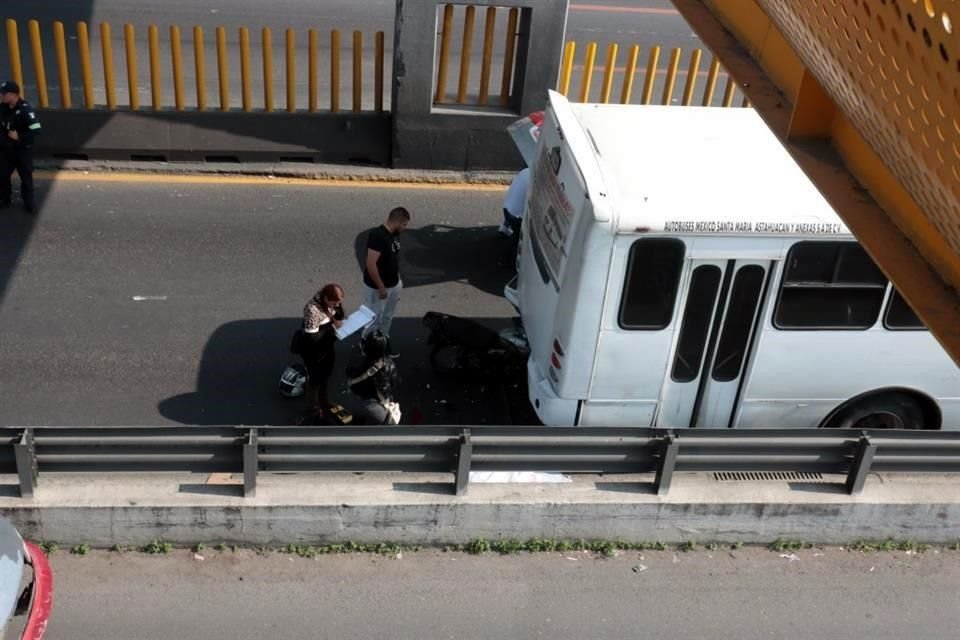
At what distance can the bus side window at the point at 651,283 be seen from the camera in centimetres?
783

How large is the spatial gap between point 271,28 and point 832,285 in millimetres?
13412

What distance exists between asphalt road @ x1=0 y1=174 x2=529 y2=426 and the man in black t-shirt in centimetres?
67

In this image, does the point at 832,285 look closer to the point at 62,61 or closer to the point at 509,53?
the point at 509,53

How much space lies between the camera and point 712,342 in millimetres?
8312

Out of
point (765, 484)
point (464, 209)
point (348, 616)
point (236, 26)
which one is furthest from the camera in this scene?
point (236, 26)

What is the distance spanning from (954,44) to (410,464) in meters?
5.87

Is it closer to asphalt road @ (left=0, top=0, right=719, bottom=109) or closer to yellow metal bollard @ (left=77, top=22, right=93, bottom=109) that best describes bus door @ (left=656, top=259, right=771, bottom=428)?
yellow metal bollard @ (left=77, top=22, right=93, bottom=109)

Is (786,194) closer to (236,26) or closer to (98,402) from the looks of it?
(98,402)

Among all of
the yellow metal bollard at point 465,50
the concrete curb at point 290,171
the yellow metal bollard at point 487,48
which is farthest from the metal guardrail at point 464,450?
the yellow metal bollard at point 465,50

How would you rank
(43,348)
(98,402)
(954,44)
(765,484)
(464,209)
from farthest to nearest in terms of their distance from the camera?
(464,209) → (43,348) → (98,402) → (765,484) → (954,44)

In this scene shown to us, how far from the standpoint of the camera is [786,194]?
8070mm

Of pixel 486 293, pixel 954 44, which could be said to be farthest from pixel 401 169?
pixel 954 44

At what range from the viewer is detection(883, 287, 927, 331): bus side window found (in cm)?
831

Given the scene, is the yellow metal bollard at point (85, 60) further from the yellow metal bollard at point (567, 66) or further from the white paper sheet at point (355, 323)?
the white paper sheet at point (355, 323)
